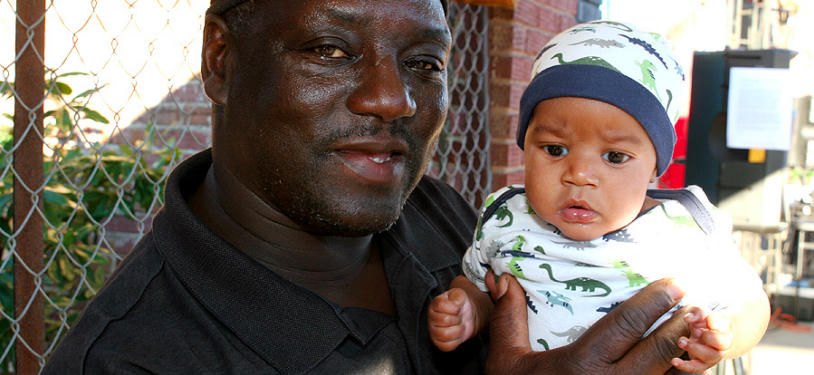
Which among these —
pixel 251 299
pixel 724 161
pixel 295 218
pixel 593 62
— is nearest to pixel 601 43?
pixel 593 62

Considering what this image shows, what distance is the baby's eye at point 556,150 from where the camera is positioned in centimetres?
140

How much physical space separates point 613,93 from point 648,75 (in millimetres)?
117

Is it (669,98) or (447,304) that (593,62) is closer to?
(669,98)

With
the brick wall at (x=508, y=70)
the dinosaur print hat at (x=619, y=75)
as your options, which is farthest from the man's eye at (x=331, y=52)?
the brick wall at (x=508, y=70)

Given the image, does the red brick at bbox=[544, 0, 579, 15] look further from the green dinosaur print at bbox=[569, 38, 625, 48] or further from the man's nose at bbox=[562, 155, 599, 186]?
the man's nose at bbox=[562, 155, 599, 186]

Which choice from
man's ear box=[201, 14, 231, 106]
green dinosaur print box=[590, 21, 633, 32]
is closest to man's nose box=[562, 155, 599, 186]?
green dinosaur print box=[590, 21, 633, 32]

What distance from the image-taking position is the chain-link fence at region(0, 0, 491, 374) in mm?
1802

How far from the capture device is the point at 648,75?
140 cm

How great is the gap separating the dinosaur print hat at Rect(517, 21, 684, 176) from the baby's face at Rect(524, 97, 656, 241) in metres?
0.02

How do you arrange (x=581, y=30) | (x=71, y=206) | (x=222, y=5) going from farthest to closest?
(x=71, y=206) < (x=581, y=30) < (x=222, y=5)

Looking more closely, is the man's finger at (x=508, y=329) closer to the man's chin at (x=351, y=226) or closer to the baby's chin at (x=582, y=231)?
the baby's chin at (x=582, y=231)

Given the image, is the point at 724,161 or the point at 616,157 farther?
the point at 724,161

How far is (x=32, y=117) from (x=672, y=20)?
40.8 ft

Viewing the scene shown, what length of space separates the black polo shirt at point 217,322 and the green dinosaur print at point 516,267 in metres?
0.19
